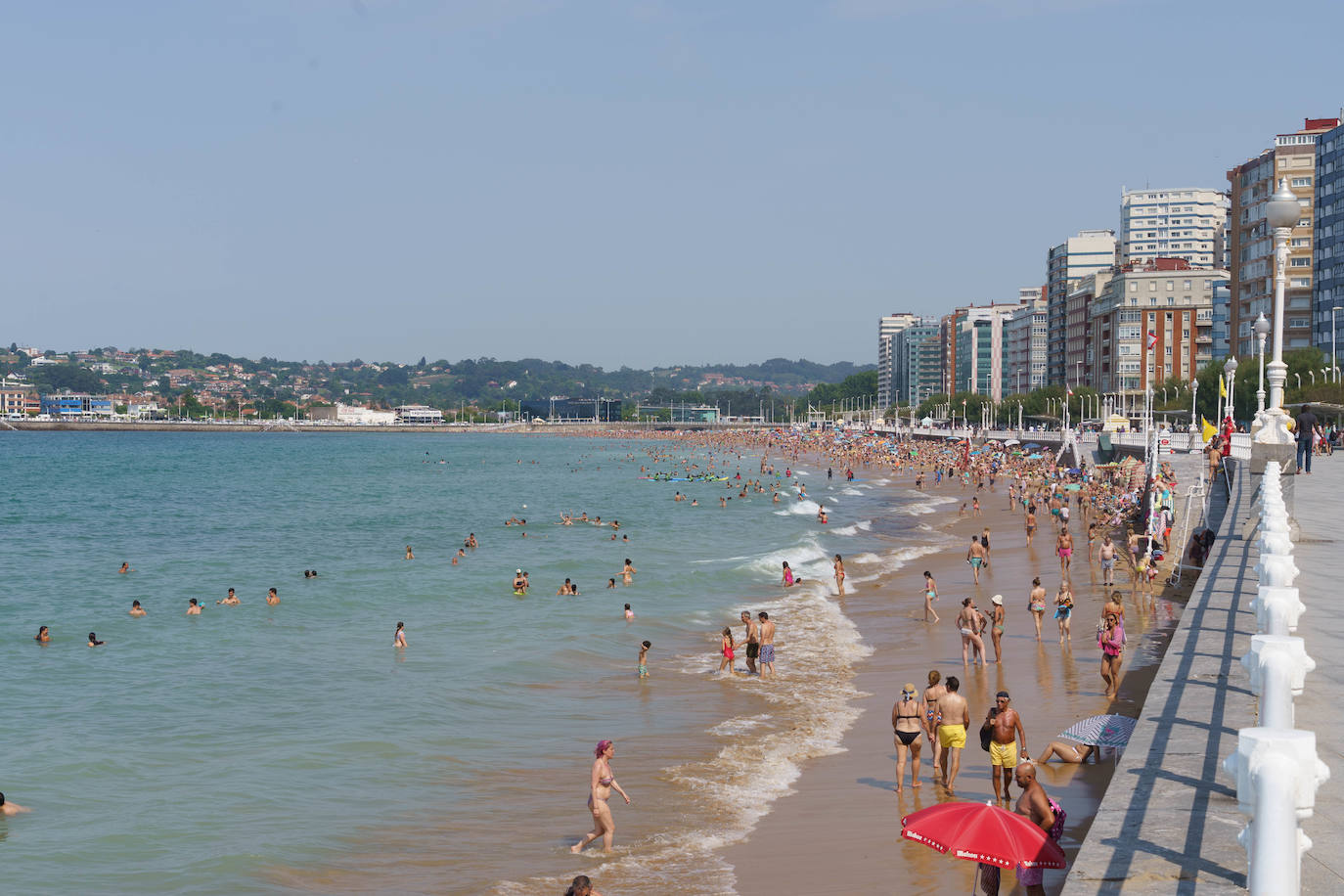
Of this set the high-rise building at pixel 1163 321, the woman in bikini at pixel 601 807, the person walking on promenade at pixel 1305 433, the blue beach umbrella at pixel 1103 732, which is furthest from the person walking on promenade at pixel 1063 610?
the high-rise building at pixel 1163 321

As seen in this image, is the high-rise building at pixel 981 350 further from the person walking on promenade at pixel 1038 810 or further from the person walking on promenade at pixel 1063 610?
the person walking on promenade at pixel 1038 810

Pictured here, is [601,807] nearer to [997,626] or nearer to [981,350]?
[997,626]

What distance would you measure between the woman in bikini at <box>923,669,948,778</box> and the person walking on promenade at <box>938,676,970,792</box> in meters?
0.09

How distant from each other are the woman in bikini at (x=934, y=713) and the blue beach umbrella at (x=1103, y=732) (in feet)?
4.19

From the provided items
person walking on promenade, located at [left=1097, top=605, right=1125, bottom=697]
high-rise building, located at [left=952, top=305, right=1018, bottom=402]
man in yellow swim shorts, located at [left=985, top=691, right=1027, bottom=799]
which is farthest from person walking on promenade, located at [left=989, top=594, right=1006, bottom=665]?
high-rise building, located at [left=952, top=305, right=1018, bottom=402]

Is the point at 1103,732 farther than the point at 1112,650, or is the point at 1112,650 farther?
the point at 1112,650

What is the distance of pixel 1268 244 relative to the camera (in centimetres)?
7944

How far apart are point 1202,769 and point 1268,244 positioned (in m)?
83.8

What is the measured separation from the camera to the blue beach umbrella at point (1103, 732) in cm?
1114

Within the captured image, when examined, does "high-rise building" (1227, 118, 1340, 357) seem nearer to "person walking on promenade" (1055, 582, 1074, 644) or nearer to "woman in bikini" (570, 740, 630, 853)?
"person walking on promenade" (1055, 582, 1074, 644)

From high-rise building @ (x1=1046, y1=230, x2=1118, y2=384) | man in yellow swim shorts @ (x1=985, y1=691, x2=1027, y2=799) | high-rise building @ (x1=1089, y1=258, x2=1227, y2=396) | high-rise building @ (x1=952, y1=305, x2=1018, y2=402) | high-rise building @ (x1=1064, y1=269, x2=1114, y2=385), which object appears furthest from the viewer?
high-rise building @ (x1=952, y1=305, x2=1018, y2=402)

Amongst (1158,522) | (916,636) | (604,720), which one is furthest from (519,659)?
(1158,522)

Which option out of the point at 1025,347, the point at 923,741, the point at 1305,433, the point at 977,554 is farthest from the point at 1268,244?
the point at 1025,347

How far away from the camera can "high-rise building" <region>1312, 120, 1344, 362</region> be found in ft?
240
